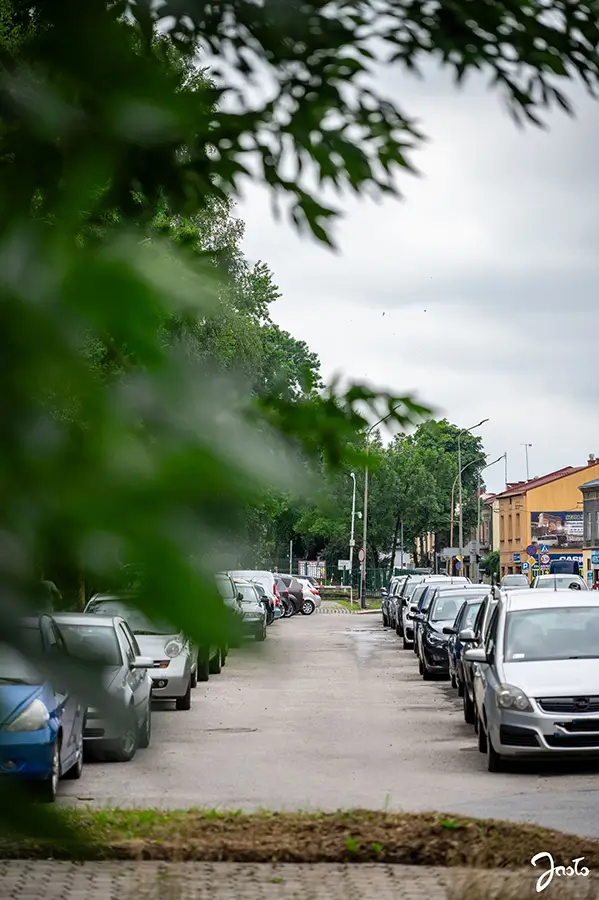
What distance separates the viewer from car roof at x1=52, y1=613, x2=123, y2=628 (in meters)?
0.78

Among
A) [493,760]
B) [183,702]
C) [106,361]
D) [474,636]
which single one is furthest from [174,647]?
[183,702]

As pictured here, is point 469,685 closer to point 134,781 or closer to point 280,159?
point 134,781

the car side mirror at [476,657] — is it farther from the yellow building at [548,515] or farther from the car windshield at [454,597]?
the yellow building at [548,515]

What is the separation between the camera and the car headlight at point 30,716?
803 mm

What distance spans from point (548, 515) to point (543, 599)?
116 metres

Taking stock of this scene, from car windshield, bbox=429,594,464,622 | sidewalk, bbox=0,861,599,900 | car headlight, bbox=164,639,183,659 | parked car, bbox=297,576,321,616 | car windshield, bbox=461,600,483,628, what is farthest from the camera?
parked car, bbox=297,576,321,616

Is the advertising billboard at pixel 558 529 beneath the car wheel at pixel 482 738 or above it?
above

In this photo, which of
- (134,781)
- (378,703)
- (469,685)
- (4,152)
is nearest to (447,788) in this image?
(134,781)

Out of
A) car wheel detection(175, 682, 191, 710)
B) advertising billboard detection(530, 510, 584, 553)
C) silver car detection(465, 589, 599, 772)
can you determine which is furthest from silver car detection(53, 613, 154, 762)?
advertising billboard detection(530, 510, 584, 553)

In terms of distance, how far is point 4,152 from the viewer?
1053mm

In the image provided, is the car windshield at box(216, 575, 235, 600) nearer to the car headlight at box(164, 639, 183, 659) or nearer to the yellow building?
the car headlight at box(164, 639, 183, 659)

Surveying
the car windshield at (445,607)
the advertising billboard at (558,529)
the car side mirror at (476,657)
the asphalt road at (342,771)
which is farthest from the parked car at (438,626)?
the advertising billboard at (558,529)

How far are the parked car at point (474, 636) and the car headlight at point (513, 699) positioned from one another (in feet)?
7.19

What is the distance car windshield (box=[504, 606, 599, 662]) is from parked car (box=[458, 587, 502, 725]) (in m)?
0.96
